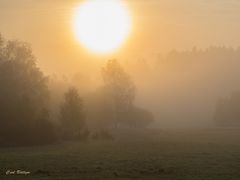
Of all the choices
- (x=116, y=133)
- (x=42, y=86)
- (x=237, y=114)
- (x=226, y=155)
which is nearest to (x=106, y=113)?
(x=116, y=133)

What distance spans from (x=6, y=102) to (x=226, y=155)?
40.2 meters

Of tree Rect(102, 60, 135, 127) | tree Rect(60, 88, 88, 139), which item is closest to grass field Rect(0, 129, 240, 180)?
tree Rect(60, 88, 88, 139)

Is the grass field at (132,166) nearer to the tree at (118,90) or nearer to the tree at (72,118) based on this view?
the tree at (72,118)

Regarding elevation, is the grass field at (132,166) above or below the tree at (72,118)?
below

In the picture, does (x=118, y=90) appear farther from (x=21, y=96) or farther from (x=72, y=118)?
(x=21, y=96)

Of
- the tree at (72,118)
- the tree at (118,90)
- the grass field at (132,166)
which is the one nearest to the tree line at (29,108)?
the tree at (72,118)

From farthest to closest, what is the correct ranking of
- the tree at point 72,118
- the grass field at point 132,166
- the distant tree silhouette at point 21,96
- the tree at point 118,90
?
the tree at point 118,90
the tree at point 72,118
the distant tree silhouette at point 21,96
the grass field at point 132,166

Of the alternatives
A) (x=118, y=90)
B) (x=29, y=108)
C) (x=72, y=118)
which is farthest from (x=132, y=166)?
(x=118, y=90)

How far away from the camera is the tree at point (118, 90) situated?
128625 millimetres

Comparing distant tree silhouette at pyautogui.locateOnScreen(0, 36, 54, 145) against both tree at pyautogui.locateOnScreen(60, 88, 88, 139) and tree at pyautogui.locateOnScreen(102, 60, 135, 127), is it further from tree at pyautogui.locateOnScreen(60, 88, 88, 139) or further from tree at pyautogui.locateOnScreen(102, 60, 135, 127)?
tree at pyautogui.locateOnScreen(102, 60, 135, 127)

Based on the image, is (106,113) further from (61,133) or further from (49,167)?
(49,167)

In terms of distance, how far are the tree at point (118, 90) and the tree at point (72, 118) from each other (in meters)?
25.9

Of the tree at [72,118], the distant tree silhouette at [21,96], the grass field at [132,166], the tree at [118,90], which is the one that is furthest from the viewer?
the tree at [118,90]

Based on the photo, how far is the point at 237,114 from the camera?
160 m
